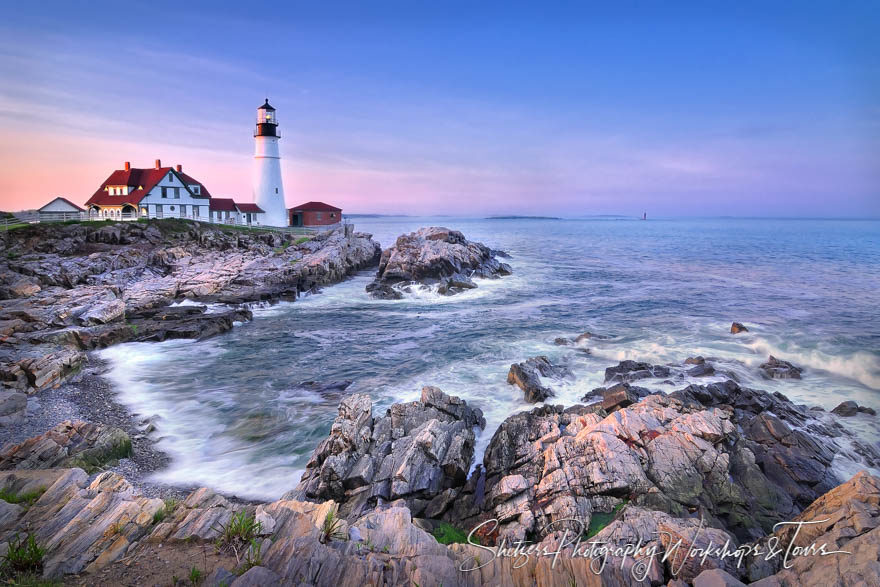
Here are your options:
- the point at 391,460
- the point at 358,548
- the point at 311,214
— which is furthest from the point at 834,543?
the point at 311,214

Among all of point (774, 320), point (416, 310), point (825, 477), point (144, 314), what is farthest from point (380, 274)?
point (825, 477)

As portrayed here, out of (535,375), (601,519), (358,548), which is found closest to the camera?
(358,548)

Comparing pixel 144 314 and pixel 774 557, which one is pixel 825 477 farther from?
pixel 144 314

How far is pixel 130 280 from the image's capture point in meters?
33.7

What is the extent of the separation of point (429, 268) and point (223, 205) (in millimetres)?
35452

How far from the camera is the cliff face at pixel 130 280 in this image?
786 inches

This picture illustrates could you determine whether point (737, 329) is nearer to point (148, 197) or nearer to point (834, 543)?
point (834, 543)

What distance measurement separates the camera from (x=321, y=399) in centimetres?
1661

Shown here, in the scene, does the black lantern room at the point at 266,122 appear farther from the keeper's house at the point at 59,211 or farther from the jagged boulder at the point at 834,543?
the jagged boulder at the point at 834,543

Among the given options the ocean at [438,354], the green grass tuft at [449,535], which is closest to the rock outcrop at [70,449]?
the ocean at [438,354]

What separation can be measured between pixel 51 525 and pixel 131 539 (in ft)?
4.31

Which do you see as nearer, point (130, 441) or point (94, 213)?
point (130, 441)

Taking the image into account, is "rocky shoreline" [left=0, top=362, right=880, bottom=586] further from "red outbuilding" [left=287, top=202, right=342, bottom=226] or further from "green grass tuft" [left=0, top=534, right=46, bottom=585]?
"red outbuilding" [left=287, top=202, right=342, bottom=226]

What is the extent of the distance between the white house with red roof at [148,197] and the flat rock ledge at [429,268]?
88.0 ft
